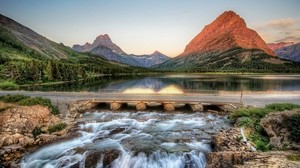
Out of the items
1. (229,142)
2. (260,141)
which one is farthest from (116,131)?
(260,141)

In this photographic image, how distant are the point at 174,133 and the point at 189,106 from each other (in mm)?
15048

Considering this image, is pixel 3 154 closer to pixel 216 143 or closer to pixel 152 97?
pixel 216 143

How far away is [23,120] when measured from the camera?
1073 inches

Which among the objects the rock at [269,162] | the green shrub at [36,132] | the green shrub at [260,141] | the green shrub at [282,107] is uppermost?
the green shrub at [282,107]

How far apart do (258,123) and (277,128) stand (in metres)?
3.58

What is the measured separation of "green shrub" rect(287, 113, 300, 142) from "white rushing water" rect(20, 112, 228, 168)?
22.6 ft

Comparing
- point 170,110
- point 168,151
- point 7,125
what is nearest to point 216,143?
point 168,151

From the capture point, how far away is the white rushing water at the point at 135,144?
1997cm

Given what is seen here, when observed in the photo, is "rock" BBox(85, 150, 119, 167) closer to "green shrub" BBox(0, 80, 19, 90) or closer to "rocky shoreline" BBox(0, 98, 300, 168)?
"rocky shoreline" BBox(0, 98, 300, 168)

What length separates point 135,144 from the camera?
2352 cm

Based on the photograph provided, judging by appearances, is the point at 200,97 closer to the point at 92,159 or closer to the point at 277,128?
the point at 277,128

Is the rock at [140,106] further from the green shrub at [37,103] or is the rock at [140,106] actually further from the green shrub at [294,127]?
the green shrub at [294,127]

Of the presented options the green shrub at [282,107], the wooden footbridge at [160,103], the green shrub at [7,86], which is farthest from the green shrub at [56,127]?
the green shrub at [7,86]

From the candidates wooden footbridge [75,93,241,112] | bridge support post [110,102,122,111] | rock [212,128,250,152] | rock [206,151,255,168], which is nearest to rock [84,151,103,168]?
rock [206,151,255,168]
